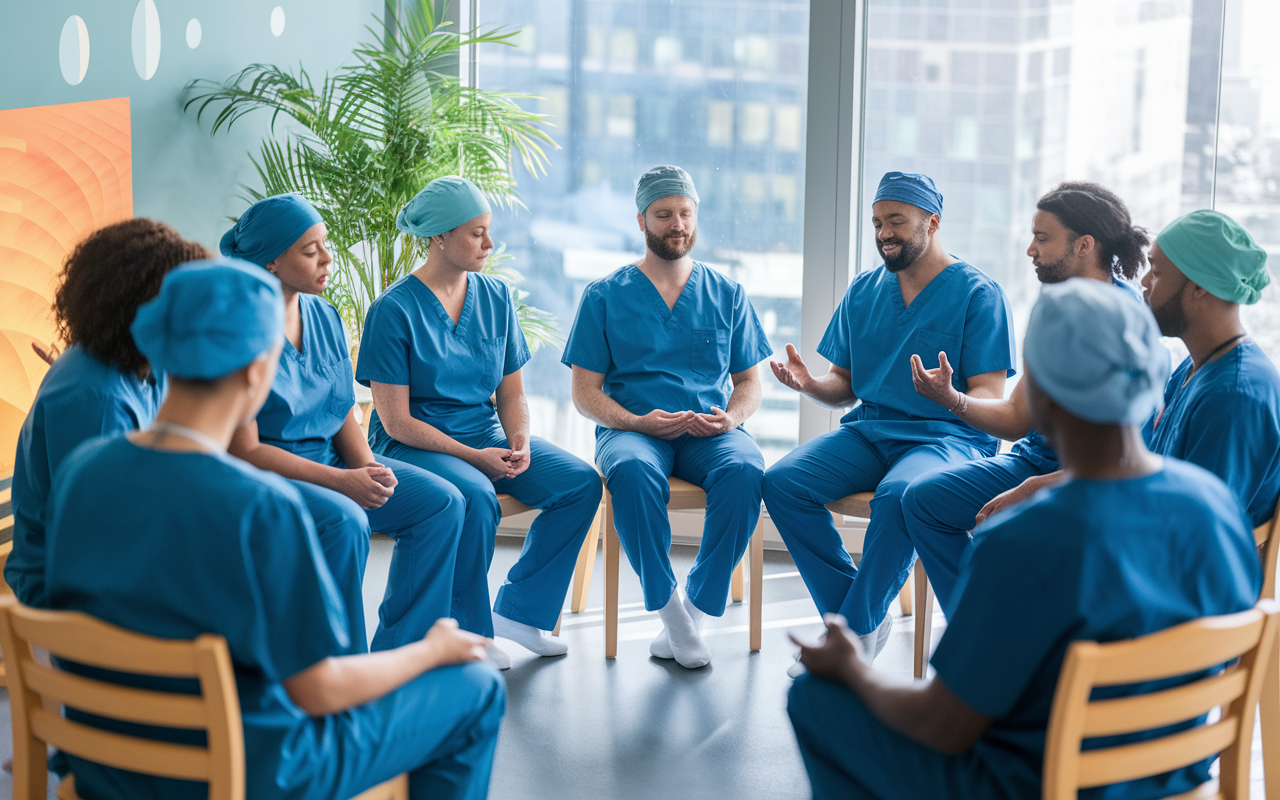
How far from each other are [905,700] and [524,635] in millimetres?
1827

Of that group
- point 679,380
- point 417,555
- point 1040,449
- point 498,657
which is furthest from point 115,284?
point 1040,449

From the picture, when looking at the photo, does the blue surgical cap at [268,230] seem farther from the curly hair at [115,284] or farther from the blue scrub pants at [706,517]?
the blue scrub pants at [706,517]

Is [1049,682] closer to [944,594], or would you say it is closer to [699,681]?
[944,594]

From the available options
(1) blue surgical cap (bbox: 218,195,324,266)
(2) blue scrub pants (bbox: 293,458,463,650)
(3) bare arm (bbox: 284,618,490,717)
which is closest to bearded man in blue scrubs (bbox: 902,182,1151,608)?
(2) blue scrub pants (bbox: 293,458,463,650)

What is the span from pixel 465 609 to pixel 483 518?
260 mm

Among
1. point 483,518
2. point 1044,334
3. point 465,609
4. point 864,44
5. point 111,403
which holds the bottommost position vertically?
point 465,609

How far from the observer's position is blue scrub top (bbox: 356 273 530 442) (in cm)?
305

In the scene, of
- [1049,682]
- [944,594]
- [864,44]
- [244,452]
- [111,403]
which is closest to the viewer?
[1049,682]

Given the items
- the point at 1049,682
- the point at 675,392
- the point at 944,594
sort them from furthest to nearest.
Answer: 1. the point at 675,392
2. the point at 944,594
3. the point at 1049,682

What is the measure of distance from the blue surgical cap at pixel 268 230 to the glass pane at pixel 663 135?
1.66 meters

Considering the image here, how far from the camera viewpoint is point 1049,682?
Answer: 4.52 feet

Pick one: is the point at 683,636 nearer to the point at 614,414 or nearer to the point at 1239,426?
the point at 614,414

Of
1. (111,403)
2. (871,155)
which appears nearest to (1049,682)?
(111,403)

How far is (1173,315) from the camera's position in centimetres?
230
